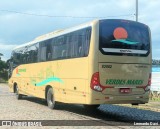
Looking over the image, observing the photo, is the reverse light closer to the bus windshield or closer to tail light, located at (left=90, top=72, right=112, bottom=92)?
tail light, located at (left=90, top=72, right=112, bottom=92)

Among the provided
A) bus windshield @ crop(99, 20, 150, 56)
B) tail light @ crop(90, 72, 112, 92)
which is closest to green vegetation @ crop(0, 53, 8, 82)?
bus windshield @ crop(99, 20, 150, 56)

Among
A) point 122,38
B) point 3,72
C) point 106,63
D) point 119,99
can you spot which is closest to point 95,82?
point 106,63

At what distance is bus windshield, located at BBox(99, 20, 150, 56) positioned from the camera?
1385 cm

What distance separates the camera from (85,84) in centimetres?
1399

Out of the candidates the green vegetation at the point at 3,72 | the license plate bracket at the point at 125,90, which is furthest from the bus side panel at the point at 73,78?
the green vegetation at the point at 3,72

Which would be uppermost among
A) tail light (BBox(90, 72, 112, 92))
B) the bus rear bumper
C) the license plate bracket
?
tail light (BBox(90, 72, 112, 92))

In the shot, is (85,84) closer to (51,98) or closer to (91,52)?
(91,52)

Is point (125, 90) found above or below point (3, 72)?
above

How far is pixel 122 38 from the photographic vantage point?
46.2 feet

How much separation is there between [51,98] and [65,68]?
8.01 feet

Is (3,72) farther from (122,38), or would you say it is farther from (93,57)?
(93,57)

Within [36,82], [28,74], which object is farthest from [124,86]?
[28,74]

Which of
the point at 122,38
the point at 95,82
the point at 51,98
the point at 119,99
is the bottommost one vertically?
the point at 51,98

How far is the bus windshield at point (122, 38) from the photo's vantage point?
13852 mm
